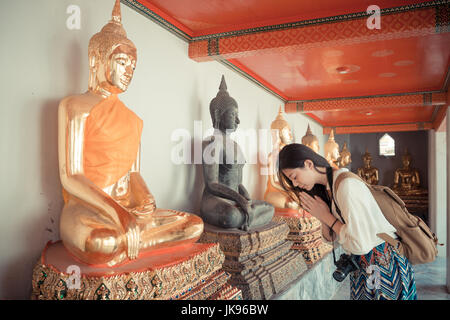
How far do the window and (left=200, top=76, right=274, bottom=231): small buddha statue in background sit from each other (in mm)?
9927

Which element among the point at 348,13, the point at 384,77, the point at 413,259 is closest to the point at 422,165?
the point at 384,77

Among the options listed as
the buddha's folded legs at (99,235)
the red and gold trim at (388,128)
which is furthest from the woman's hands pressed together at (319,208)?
the red and gold trim at (388,128)

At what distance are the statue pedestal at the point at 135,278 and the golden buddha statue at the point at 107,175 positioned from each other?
76 millimetres

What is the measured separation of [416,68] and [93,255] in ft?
15.2

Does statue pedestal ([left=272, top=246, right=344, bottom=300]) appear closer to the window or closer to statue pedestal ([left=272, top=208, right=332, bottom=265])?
statue pedestal ([left=272, top=208, right=332, bottom=265])

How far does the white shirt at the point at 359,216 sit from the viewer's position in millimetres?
1487

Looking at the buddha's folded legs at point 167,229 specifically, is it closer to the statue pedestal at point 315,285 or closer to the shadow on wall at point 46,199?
the shadow on wall at point 46,199

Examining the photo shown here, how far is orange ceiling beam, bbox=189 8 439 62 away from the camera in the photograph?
271 centimetres

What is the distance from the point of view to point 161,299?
1781 mm

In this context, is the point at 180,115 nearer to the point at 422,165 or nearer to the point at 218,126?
the point at 218,126

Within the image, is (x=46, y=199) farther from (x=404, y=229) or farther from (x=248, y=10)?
(x=248, y=10)

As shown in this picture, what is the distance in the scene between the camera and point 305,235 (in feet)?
13.9
